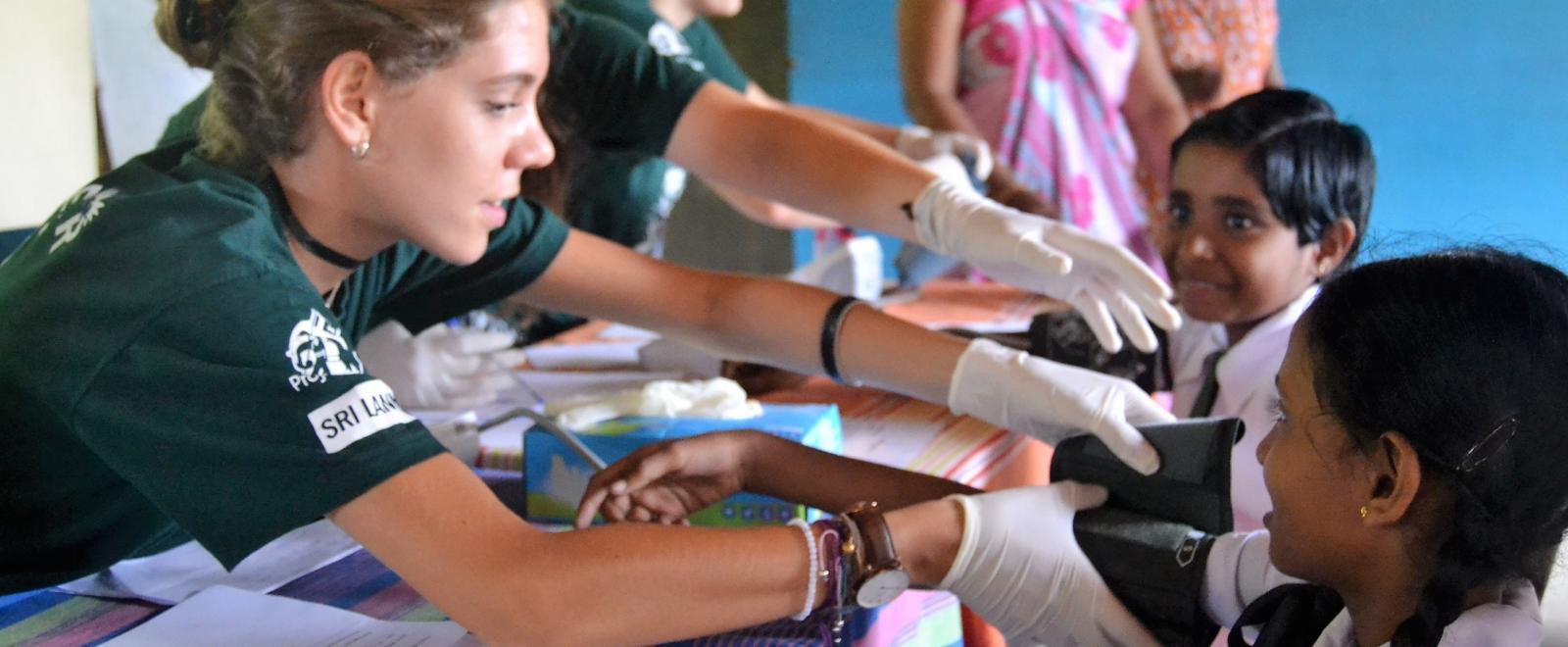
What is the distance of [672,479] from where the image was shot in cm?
103

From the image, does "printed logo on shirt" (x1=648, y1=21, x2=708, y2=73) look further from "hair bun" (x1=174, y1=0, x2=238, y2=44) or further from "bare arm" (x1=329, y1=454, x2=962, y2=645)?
"bare arm" (x1=329, y1=454, x2=962, y2=645)

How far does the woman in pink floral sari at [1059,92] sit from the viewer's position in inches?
94.4

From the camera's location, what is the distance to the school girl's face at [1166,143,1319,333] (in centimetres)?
144

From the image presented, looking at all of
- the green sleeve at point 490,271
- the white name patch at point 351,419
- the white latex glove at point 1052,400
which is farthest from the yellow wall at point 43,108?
the white latex glove at point 1052,400

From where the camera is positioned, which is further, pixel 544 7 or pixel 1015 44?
pixel 1015 44

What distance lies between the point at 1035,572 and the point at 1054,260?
40 cm

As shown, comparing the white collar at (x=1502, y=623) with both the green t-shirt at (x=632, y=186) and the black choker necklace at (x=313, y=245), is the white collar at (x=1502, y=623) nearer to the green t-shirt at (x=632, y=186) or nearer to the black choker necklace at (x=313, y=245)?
the black choker necklace at (x=313, y=245)

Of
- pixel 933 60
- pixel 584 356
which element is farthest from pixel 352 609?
pixel 933 60

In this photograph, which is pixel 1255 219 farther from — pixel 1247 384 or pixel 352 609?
pixel 352 609

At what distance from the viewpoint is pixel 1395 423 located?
74 centimetres

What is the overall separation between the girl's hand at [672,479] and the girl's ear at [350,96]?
12.5 inches

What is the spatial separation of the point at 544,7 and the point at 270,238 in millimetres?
295

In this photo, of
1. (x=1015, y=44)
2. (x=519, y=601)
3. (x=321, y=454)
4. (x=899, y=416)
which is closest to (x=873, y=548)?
(x=519, y=601)

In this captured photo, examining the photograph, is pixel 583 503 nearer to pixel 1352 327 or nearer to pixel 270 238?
pixel 270 238
